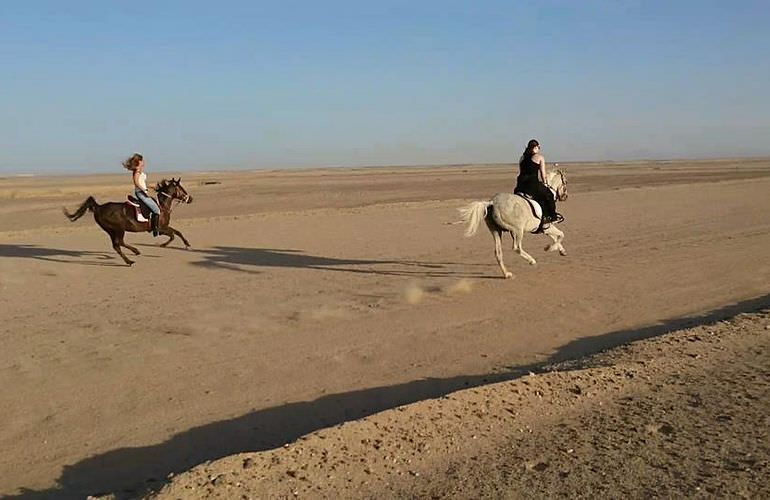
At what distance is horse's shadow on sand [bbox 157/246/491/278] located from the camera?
13789 millimetres

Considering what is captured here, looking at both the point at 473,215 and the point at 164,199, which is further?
the point at 164,199

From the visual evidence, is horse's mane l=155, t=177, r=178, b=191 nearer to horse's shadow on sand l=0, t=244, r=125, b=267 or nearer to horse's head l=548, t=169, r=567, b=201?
horse's shadow on sand l=0, t=244, r=125, b=267

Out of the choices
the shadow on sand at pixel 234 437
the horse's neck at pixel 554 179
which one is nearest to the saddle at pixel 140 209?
the horse's neck at pixel 554 179

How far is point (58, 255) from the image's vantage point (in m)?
16.9

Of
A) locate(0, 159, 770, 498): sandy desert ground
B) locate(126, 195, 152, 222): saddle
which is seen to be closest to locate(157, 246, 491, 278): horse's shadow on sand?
locate(0, 159, 770, 498): sandy desert ground

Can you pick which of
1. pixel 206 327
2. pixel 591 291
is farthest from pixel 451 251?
pixel 206 327

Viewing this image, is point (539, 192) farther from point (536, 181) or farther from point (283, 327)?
point (283, 327)

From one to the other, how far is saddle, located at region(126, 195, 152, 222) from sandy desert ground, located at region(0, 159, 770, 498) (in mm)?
1001

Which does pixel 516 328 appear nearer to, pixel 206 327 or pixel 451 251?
pixel 206 327

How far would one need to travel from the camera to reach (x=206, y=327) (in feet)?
31.2

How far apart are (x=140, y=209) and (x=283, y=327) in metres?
7.92

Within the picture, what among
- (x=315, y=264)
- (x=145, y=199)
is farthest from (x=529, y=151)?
(x=145, y=199)

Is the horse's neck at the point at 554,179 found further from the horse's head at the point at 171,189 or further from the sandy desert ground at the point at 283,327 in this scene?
the horse's head at the point at 171,189

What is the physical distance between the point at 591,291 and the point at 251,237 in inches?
462
